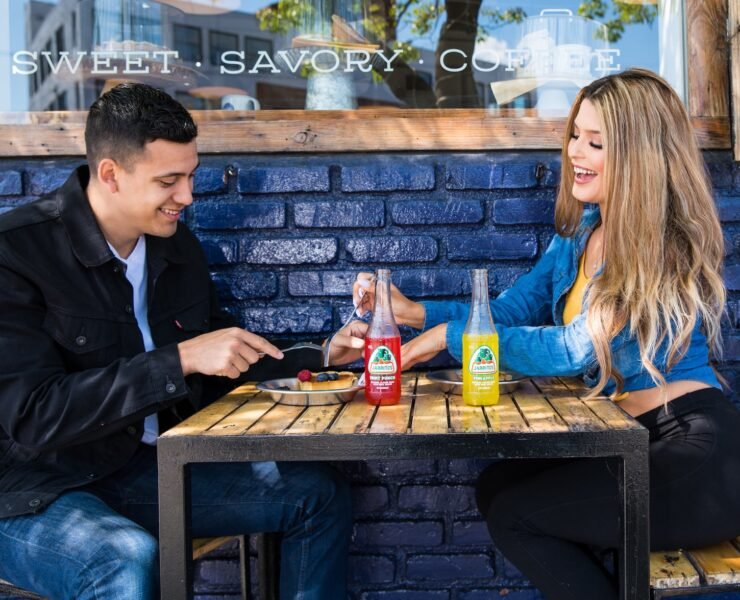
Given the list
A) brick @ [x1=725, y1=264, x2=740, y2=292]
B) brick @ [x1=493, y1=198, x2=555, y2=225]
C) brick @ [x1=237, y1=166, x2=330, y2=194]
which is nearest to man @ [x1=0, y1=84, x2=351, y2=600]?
brick @ [x1=237, y1=166, x2=330, y2=194]

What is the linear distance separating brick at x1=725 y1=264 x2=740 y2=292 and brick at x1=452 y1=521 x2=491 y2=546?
1080 mm

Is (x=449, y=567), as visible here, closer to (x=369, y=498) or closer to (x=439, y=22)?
(x=369, y=498)

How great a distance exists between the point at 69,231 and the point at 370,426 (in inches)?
37.3

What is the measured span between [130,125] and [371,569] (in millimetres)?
1546

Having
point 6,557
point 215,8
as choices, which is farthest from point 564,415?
point 215,8

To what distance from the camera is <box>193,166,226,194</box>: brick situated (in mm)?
2746

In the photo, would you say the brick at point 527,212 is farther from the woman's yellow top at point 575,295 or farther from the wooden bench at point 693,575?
the wooden bench at point 693,575

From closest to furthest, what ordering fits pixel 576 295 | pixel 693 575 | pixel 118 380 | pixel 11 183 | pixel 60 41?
pixel 693 575 → pixel 118 380 → pixel 576 295 → pixel 11 183 → pixel 60 41

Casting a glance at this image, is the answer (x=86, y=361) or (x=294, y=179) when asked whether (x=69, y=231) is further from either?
(x=294, y=179)

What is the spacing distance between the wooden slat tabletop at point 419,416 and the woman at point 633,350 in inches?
4.3

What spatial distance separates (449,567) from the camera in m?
2.80

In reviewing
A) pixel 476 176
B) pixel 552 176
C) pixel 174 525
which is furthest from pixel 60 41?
pixel 174 525

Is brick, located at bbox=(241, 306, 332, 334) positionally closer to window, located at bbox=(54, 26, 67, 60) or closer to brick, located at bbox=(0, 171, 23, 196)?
brick, located at bbox=(0, 171, 23, 196)

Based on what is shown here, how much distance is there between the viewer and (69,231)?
2.15 metres
